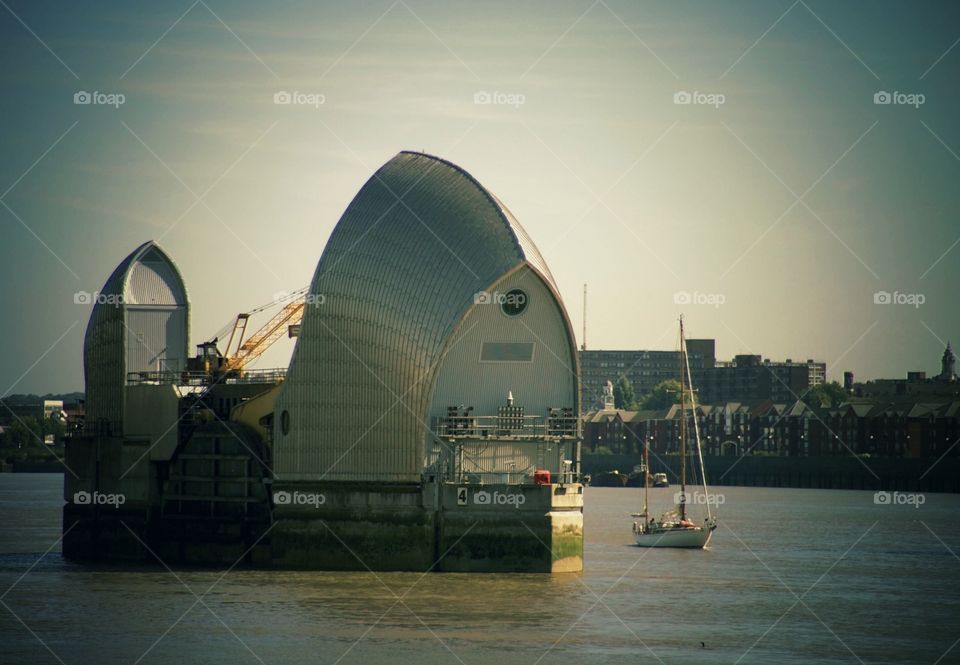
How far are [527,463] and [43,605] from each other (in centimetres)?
1822

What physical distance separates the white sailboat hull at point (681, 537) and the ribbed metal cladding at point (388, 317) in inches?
949

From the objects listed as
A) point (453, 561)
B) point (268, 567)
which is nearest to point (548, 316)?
point (453, 561)

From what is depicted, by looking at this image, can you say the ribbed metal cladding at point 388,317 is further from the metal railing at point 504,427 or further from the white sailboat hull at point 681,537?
the white sailboat hull at point 681,537

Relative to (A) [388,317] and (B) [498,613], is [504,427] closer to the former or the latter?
(A) [388,317]

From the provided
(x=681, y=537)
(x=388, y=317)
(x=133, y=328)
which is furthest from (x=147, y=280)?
(x=681, y=537)

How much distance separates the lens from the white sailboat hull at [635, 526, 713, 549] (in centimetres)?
8662

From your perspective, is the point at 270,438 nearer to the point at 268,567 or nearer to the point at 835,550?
the point at 268,567

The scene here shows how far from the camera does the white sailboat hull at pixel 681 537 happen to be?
86625 millimetres

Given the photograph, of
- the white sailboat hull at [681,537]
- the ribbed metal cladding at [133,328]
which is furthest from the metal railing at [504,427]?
the white sailboat hull at [681,537]

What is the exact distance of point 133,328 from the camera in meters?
76.5

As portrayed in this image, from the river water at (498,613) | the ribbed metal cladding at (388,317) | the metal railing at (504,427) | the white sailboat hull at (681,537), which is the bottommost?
the river water at (498,613)

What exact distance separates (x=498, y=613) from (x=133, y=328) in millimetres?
29712

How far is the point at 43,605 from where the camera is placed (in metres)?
56.1

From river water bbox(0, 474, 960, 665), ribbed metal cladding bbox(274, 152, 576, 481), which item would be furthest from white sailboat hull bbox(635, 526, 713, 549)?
ribbed metal cladding bbox(274, 152, 576, 481)
